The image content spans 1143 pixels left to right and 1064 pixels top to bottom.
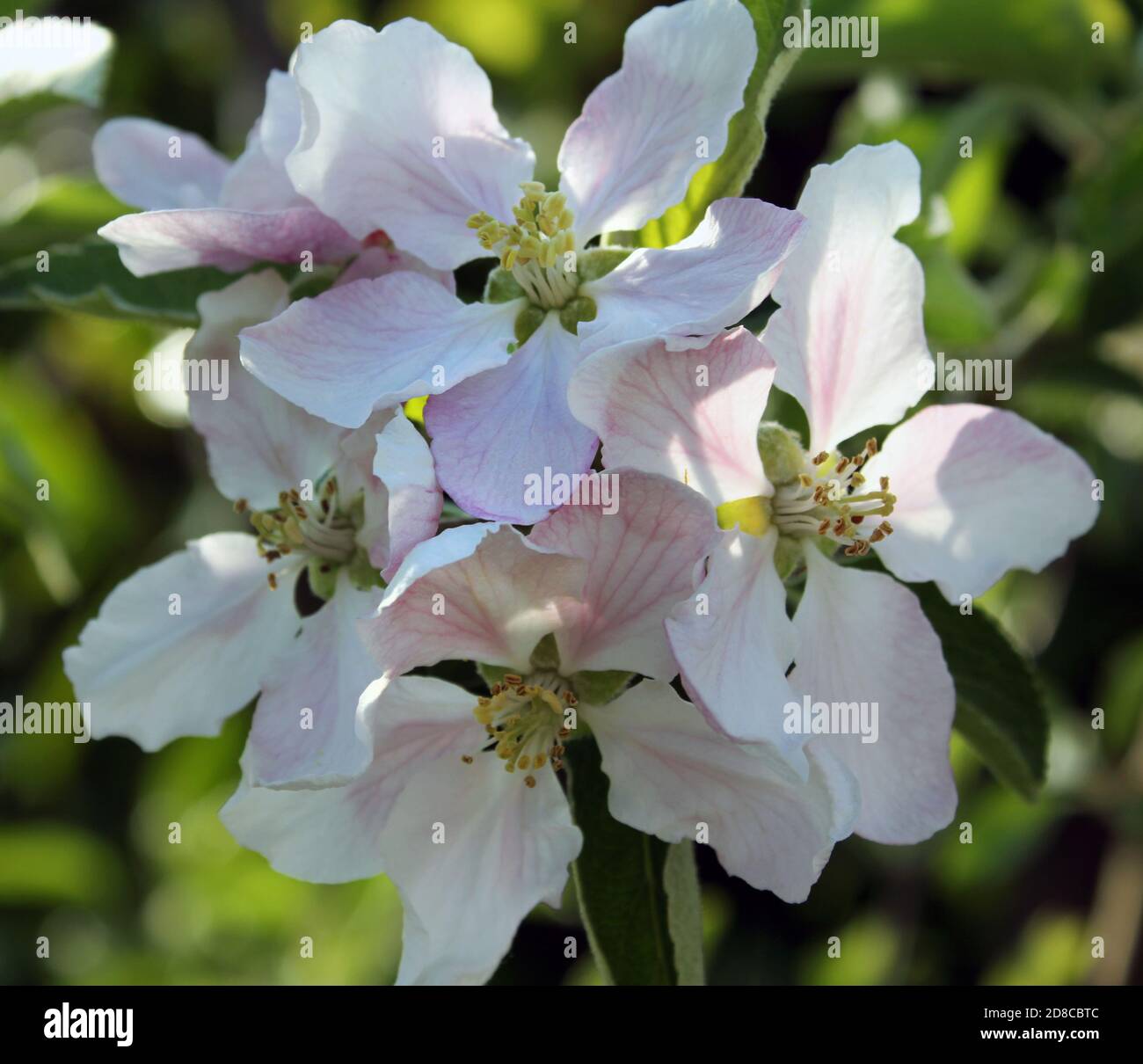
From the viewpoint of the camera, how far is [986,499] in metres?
1.24

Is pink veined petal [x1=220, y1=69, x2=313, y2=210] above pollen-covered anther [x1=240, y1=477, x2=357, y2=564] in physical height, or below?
above

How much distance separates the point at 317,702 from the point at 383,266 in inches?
15.7

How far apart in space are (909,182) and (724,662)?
1.44ft

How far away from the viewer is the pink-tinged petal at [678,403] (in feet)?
3.40

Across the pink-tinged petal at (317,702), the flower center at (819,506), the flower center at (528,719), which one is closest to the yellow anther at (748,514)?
the flower center at (819,506)

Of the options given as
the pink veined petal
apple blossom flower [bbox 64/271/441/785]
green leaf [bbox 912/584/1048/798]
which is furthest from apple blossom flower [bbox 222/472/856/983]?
the pink veined petal

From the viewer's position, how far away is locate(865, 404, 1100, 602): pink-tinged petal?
4.05ft

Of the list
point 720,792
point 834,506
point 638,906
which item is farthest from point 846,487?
point 638,906

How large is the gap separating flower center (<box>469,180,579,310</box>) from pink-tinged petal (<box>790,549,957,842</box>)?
1.16ft

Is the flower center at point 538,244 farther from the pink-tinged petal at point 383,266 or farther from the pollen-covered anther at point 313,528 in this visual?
the pollen-covered anther at point 313,528

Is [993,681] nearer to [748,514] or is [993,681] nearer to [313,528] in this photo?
[748,514]

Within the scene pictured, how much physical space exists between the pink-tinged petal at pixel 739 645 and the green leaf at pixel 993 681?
0.76ft

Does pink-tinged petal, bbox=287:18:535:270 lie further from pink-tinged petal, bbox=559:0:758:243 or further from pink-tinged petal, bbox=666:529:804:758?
pink-tinged petal, bbox=666:529:804:758
